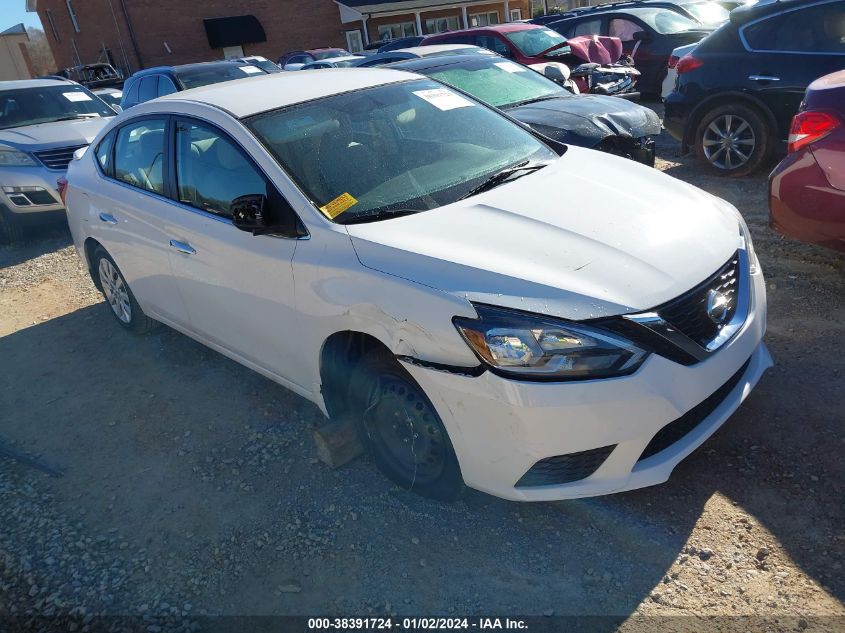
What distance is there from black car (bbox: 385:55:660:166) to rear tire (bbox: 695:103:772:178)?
78cm

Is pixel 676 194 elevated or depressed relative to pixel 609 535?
elevated

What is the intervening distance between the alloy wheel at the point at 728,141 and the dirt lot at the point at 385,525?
10.0 ft

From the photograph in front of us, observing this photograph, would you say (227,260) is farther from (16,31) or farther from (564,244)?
(16,31)

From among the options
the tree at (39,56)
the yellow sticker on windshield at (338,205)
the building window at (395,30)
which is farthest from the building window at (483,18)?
the tree at (39,56)

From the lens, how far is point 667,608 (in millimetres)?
2420

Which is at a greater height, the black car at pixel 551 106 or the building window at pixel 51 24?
the building window at pixel 51 24

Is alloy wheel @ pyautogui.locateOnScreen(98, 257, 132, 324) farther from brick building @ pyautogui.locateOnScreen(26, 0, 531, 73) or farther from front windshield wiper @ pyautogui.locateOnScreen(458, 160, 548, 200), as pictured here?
brick building @ pyautogui.locateOnScreen(26, 0, 531, 73)

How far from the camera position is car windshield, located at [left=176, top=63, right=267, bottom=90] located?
9781 millimetres

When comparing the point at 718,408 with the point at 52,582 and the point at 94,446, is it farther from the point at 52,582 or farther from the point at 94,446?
the point at 94,446

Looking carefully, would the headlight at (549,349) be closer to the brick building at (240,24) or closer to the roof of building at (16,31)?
the brick building at (240,24)

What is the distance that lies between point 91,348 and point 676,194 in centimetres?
431

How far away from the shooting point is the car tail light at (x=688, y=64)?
7.10m

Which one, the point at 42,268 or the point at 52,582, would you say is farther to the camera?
the point at 42,268

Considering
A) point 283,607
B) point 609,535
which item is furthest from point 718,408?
point 283,607
